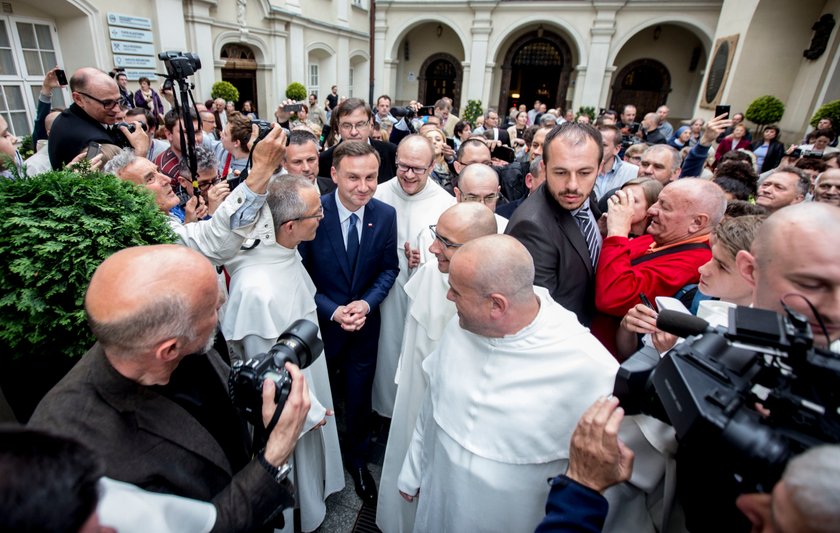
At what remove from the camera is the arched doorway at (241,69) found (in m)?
14.4

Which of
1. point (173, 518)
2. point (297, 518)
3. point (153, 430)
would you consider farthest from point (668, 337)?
point (297, 518)

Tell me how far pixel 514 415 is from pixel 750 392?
2.76 ft

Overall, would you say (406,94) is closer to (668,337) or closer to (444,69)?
(444,69)

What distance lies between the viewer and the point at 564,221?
7.80 feet

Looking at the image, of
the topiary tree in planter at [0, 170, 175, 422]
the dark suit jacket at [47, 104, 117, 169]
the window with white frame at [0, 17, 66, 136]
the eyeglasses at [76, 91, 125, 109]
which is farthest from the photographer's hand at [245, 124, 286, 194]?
the window with white frame at [0, 17, 66, 136]

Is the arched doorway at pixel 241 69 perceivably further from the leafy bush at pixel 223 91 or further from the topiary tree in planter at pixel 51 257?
the topiary tree in planter at pixel 51 257

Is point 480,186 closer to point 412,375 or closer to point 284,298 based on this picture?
point 412,375

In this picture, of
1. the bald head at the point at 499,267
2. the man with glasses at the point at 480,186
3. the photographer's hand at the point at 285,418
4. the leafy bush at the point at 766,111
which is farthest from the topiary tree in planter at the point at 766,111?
the photographer's hand at the point at 285,418

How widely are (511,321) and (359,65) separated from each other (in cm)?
2326

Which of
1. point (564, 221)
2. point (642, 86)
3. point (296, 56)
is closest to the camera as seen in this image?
point (564, 221)

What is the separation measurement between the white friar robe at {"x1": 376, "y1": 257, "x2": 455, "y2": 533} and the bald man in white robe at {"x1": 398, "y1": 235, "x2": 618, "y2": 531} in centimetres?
62

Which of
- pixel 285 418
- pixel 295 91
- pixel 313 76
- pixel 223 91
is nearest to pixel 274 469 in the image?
pixel 285 418

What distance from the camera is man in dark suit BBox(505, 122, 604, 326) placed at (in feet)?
7.44

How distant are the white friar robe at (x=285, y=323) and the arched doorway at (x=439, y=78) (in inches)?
861
